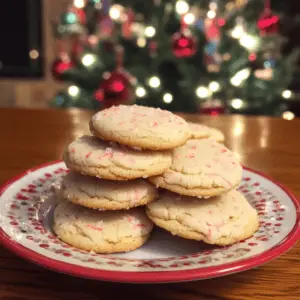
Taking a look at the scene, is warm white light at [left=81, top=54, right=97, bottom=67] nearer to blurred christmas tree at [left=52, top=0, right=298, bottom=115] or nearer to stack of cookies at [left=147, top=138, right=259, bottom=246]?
blurred christmas tree at [left=52, top=0, right=298, bottom=115]

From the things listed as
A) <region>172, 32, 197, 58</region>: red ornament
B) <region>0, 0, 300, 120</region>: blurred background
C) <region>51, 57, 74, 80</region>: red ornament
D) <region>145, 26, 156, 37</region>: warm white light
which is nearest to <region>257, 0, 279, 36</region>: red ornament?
<region>0, 0, 300, 120</region>: blurred background

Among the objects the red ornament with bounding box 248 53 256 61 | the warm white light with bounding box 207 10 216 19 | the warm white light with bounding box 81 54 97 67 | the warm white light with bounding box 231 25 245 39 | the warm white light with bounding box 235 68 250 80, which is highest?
the warm white light with bounding box 207 10 216 19

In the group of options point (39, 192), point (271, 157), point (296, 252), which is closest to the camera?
point (296, 252)

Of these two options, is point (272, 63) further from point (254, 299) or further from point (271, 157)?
point (254, 299)

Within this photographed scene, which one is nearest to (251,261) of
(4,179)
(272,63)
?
(4,179)

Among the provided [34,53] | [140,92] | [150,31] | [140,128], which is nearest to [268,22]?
[150,31]

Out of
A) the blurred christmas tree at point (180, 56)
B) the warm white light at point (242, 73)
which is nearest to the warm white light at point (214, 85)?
the blurred christmas tree at point (180, 56)
